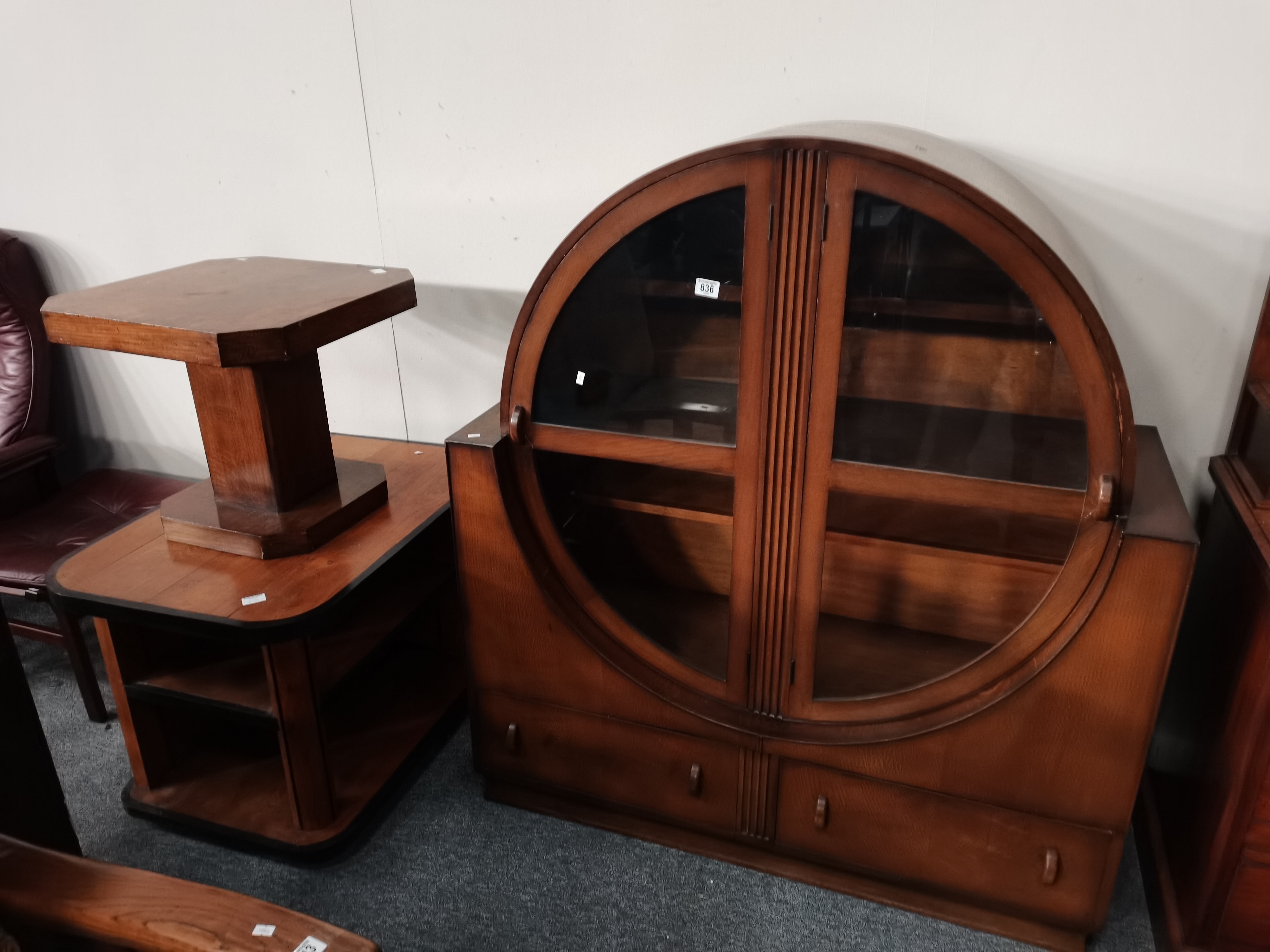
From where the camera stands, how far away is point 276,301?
5.06 ft

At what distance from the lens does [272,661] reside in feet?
5.00

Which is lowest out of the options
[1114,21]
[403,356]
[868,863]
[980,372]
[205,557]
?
[868,863]

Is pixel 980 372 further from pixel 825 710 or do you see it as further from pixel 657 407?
pixel 825 710

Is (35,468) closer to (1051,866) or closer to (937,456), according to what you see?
(937,456)

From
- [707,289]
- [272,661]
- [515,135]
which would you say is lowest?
[272,661]

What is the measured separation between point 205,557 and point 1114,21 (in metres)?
1.76

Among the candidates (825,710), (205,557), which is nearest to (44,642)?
(205,557)

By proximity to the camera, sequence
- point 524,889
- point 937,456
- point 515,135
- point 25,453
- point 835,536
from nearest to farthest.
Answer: point 937,456
point 835,536
point 524,889
point 515,135
point 25,453

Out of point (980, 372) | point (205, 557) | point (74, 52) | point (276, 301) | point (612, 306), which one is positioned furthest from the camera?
point (74, 52)

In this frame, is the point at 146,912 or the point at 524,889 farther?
the point at 524,889

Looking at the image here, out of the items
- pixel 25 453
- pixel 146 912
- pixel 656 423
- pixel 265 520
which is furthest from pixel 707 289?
pixel 25 453

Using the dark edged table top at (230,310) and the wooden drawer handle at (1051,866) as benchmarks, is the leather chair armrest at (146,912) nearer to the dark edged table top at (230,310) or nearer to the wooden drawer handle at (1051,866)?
the dark edged table top at (230,310)

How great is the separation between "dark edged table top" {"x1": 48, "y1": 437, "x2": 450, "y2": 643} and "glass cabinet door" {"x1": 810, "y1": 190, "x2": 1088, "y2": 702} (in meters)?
0.80

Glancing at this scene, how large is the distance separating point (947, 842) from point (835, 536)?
0.56 meters
